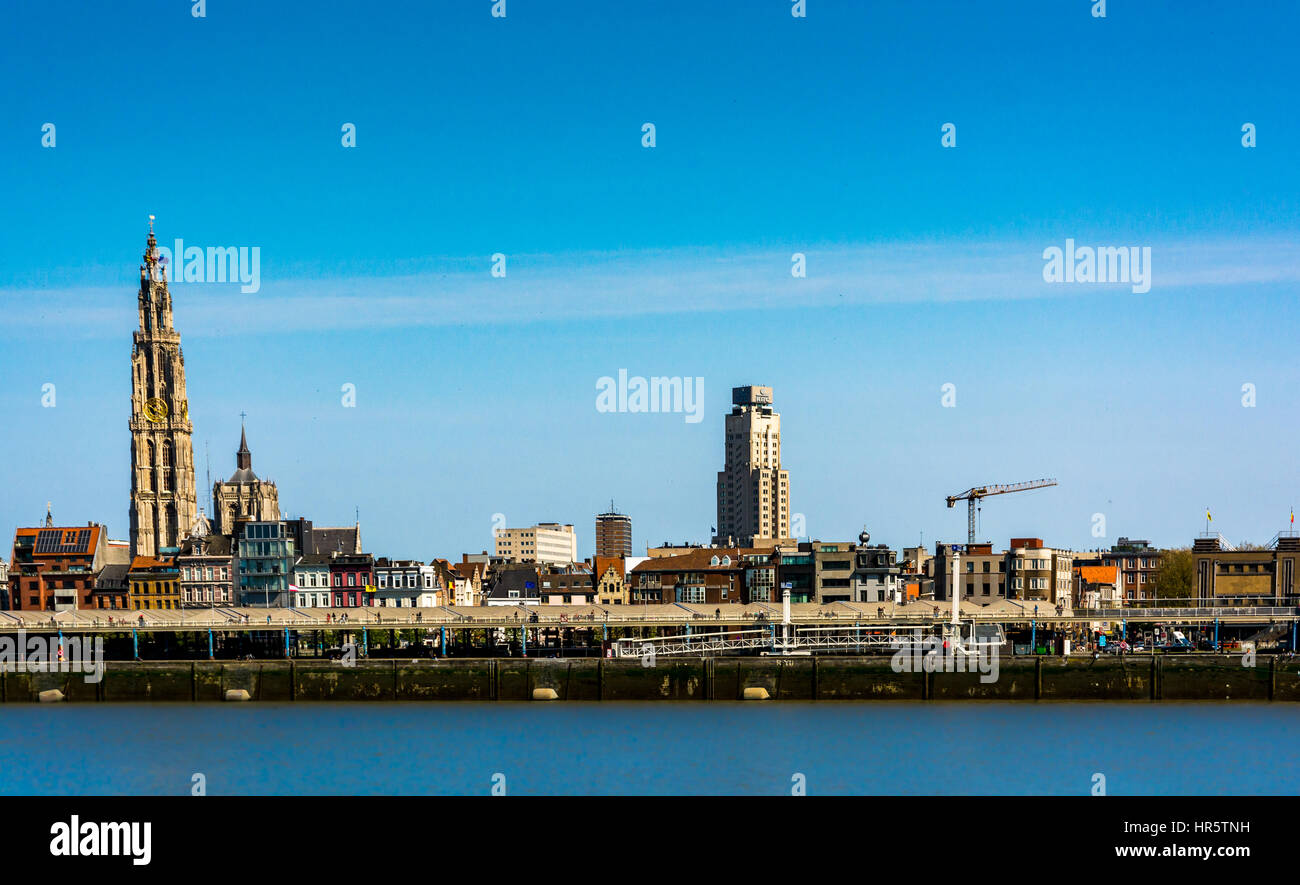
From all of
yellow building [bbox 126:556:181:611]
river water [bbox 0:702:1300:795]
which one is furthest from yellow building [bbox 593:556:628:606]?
river water [bbox 0:702:1300:795]

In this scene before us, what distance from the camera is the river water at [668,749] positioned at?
5212cm

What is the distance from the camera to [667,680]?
282 feet

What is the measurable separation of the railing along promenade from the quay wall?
→ 42.7 feet

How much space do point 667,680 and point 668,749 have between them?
25970mm

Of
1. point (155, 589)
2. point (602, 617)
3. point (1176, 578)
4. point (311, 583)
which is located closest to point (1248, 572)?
point (1176, 578)

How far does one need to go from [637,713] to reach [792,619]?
109ft

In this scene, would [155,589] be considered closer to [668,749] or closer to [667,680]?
[667,680]

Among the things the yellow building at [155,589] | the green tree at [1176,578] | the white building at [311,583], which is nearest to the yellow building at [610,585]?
the white building at [311,583]

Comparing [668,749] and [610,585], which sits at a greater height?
[610,585]

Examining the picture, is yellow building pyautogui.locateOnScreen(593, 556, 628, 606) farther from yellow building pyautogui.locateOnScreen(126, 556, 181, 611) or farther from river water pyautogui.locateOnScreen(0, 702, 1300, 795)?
river water pyautogui.locateOnScreen(0, 702, 1300, 795)

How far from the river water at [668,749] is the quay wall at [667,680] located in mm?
3212

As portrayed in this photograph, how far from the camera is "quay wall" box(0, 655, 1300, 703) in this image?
273 ft

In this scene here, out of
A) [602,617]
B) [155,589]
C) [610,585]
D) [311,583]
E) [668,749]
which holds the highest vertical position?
[311,583]
